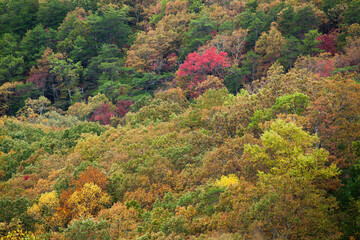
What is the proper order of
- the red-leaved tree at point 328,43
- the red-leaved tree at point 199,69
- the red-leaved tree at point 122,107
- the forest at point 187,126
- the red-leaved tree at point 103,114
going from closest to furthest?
the forest at point 187,126, the red-leaved tree at point 328,43, the red-leaved tree at point 199,69, the red-leaved tree at point 103,114, the red-leaved tree at point 122,107

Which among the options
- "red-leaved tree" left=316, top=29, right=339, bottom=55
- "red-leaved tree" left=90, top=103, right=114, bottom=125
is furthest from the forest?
"red-leaved tree" left=316, top=29, right=339, bottom=55

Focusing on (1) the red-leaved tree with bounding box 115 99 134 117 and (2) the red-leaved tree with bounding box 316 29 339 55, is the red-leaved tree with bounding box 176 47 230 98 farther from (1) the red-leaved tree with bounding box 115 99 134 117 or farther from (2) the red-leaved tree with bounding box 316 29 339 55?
(2) the red-leaved tree with bounding box 316 29 339 55

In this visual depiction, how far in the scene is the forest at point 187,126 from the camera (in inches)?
656

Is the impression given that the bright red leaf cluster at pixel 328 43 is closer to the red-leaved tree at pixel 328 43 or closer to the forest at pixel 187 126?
the red-leaved tree at pixel 328 43

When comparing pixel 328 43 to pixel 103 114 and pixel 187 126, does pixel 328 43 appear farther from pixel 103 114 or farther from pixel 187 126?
pixel 103 114

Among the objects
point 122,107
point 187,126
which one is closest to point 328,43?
point 187,126

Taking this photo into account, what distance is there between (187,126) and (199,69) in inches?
667

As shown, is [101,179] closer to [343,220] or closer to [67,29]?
[343,220]

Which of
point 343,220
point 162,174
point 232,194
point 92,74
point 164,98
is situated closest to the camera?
point 343,220

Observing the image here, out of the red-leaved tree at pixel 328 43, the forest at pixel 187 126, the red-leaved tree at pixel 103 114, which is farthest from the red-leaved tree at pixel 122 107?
the red-leaved tree at pixel 328 43

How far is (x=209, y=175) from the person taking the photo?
864 inches

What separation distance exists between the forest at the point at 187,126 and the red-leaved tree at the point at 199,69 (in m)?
0.21

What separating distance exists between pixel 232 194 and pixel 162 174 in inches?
339

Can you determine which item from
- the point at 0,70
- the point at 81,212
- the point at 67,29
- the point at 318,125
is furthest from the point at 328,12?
the point at 0,70
